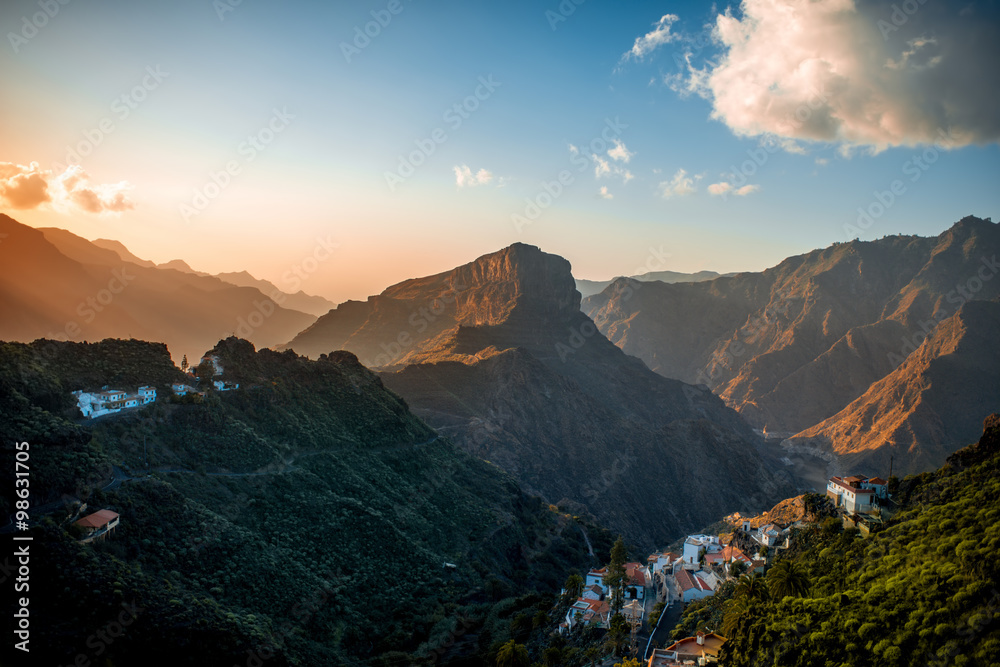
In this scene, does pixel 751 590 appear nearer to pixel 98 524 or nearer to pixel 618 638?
pixel 618 638

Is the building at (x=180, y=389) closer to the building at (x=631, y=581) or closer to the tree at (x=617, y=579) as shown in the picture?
the building at (x=631, y=581)

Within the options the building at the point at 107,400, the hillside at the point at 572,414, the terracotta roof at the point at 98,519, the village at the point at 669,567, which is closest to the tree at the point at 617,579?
the village at the point at 669,567

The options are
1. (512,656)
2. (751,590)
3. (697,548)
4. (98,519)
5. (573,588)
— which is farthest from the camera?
(697,548)

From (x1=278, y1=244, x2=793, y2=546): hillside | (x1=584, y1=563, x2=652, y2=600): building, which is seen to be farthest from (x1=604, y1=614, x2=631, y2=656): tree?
(x1=278, y1=244, x2=793, y2=546): hillside

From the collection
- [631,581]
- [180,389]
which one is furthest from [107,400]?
[631,581]

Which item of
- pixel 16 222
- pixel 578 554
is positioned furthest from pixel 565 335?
pixel 16 222
